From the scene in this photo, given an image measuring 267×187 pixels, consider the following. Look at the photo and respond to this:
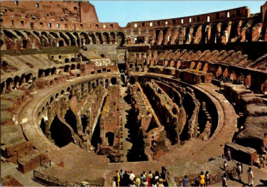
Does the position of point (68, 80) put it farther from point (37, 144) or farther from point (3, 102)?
point (37, 144)

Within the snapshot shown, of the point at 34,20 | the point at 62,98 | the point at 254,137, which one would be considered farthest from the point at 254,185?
the point at 34,20

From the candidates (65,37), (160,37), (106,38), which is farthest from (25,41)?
(160,37)

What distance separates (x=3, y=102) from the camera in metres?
16.1

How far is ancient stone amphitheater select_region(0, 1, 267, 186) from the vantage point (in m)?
10.1

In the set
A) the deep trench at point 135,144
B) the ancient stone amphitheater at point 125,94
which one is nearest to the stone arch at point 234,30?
the ancient stone amphitheater at point 125,94

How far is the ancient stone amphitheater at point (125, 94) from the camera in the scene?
1014 cm

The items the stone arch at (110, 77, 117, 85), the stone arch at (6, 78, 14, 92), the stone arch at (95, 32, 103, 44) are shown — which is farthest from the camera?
the stone arch at (95, 32, 103, 44)

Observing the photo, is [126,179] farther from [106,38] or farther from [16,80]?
[106,38]

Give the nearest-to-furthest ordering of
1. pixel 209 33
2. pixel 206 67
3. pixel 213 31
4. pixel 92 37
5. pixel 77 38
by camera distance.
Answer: pixel 206 67 < pixel 209 33 < pixel 213 31 < pixel 77 38 < pixel 92 37

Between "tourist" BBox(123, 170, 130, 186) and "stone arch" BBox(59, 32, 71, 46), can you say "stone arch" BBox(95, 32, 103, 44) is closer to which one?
"stone arch" BBox(59, 32, 71, 46)

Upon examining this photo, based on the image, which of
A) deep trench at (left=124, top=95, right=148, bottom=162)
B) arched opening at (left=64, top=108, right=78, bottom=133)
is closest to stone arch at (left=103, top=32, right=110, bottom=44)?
deep trench at (left=124, top=95, right=148, bottom=162)

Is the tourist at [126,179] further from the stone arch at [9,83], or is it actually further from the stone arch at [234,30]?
the stone arch at [234,30]

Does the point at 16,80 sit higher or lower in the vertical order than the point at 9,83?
higher

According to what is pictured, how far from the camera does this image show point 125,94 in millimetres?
31312
